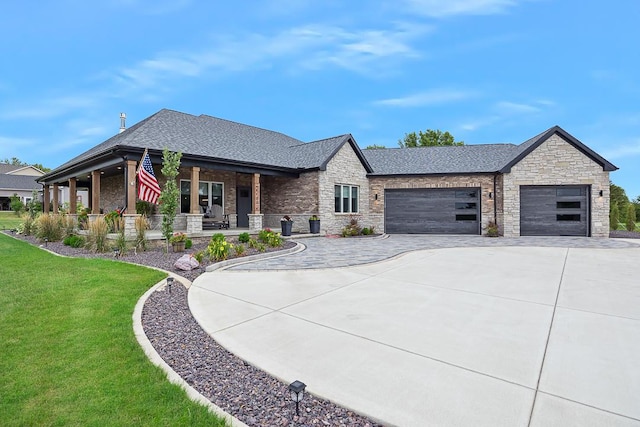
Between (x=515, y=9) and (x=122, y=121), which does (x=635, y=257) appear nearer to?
(x=515, y=9)

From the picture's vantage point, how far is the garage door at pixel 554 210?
1590 centimetres

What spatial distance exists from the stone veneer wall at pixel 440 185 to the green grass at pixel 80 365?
14.8 m

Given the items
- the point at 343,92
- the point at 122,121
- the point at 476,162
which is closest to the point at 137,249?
the point at 122,121

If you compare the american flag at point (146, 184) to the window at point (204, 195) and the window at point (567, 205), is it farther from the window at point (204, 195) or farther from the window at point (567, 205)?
the window at point (567, 205)

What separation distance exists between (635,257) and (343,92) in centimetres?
2203

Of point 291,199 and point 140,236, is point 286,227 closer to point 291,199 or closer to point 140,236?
point 291,199

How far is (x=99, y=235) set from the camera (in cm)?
1019

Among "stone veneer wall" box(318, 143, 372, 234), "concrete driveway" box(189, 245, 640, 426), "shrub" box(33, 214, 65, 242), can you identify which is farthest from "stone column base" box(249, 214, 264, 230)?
"shrub" box(33, 214, 65, 242)

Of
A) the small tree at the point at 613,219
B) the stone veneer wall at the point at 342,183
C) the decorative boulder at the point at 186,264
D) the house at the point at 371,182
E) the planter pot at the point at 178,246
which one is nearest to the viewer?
the decorative boulder at the point at 186,264

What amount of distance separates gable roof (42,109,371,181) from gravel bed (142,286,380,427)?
9463 millimetres

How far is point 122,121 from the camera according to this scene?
20641mm

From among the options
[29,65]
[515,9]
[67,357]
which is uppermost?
[29,65]

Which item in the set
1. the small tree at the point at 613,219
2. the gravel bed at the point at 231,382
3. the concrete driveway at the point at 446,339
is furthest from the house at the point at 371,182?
the gravel bed at the point at 231,382

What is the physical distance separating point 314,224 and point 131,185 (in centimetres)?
833
